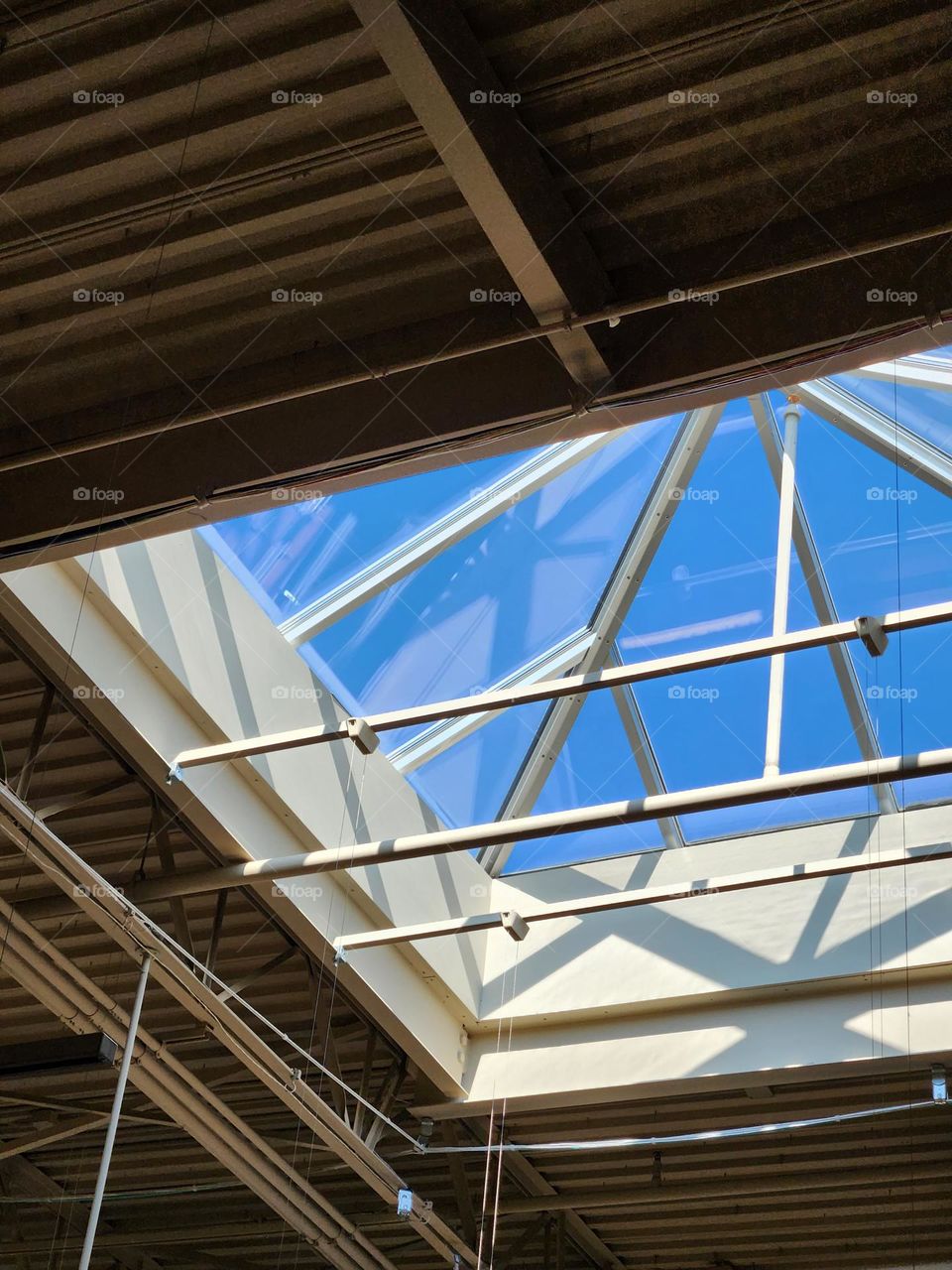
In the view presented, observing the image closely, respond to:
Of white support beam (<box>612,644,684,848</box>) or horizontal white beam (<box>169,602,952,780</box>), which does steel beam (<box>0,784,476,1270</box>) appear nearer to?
horizontal white beam (<box>169,602,952,780</box>)

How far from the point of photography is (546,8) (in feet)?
20.2

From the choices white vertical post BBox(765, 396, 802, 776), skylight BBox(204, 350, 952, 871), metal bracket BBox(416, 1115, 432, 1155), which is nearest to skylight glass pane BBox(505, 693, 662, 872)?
skylight BBox(204, 350, 952, 871)

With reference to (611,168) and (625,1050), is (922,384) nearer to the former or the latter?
(611,168)

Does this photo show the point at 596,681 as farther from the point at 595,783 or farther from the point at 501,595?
the point at 595,783

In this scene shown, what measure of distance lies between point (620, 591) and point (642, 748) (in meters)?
1.68

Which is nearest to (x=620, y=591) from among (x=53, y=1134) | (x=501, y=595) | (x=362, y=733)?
(x=501, y=595)

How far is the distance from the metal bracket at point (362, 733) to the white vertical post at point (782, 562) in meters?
3.03

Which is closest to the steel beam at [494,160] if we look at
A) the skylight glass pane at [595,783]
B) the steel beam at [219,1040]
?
the steel beam at [219,1040]

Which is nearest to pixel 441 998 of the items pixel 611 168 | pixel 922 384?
pixel 922 384

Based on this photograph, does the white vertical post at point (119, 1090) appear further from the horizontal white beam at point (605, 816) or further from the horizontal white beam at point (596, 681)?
the horizontal white beam at point (596, 681)

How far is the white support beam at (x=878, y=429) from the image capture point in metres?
11.6

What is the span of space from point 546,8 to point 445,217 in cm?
123

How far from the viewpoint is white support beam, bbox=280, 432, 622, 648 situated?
38.8 feet

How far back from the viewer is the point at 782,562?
36.2 ft
